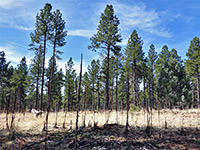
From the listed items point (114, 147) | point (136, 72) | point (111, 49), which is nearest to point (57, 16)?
point (111, 49)

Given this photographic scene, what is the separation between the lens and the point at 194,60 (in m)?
25.4

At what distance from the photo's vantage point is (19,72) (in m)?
29.9

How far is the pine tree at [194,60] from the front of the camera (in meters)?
25.0

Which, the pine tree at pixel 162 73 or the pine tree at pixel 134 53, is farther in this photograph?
the pine tree at pixel 162 73

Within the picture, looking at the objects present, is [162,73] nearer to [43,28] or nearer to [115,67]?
[115,67]

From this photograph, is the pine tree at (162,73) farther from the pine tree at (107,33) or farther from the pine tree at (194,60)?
the pine tree at (107,33)

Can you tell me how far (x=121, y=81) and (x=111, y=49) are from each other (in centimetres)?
2116

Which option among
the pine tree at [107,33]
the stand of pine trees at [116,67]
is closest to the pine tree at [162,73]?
the stand of pine trees at [116,67]

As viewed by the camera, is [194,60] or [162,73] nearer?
[194,60]

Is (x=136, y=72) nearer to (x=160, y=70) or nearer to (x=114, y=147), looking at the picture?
(x=160, y=70)

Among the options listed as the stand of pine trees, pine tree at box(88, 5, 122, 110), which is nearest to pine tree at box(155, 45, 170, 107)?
the stand of pine trees

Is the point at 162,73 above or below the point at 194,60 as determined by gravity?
below

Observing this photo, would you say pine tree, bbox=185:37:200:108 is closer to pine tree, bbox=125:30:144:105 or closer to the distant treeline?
the distant treeline

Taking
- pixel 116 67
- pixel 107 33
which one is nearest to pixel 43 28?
pixel 107 33
